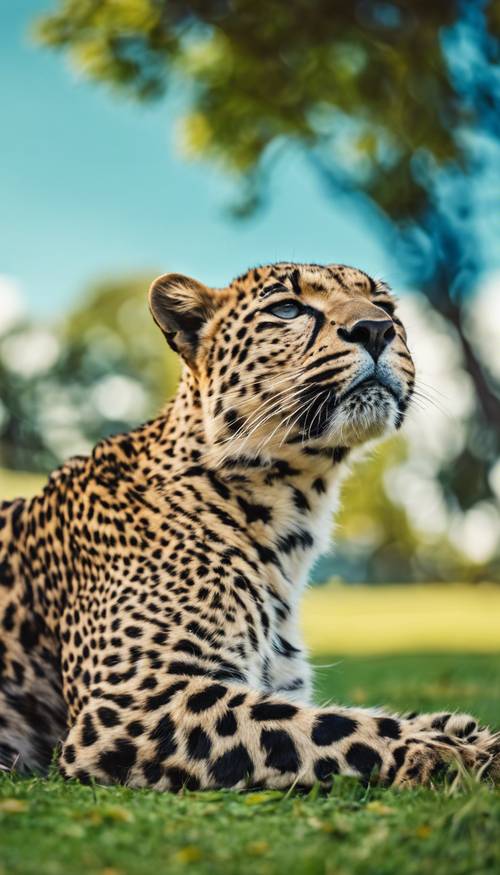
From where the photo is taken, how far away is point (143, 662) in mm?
4551

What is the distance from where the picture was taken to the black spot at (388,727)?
4.32m

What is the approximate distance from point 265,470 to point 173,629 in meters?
0.99

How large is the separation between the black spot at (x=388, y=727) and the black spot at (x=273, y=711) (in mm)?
357

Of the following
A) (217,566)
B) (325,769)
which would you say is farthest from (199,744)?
(217,566)

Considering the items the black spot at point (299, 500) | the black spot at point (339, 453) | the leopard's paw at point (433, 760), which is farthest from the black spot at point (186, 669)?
the black spot at point (339, 453)

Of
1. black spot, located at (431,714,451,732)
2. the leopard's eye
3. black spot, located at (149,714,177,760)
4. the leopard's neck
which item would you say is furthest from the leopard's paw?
the leopard's eye

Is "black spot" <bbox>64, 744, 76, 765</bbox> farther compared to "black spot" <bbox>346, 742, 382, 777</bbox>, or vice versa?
"black spot" <bbox>64, 744, 76, 765</bbox>

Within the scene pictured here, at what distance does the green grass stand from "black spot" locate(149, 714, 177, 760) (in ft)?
0.60

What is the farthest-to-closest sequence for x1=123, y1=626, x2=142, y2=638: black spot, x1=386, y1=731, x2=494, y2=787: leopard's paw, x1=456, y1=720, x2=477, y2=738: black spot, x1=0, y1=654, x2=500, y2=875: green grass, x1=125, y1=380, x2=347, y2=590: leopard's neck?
x1=125, y1=380, x2=347, y2=590: leopard's neck → x1=456, y1=720, x2=477, y2=738: black spot → x1=123, y1=626, x2=142, y2=638: black spot → x1=386, y1=731, x2=494, y2=787: leopard's paw → x1=0, y1=654, x2=500, y2=875: green grass

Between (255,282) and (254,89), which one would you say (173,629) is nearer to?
(255,282)

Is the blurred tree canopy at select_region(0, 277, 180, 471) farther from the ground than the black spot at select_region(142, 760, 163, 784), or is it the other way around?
the blurred tree canopy at select_region(0, 277, 180, 471)

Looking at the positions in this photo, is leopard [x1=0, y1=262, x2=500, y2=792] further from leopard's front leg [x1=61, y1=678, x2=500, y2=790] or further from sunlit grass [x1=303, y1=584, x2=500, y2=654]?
sunlit grass [x1=303, y1=584, x2=500, y2=654]

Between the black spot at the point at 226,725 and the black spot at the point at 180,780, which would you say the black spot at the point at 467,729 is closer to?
the black spot at the point at 226,725

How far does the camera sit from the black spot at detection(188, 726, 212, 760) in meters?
4.26
